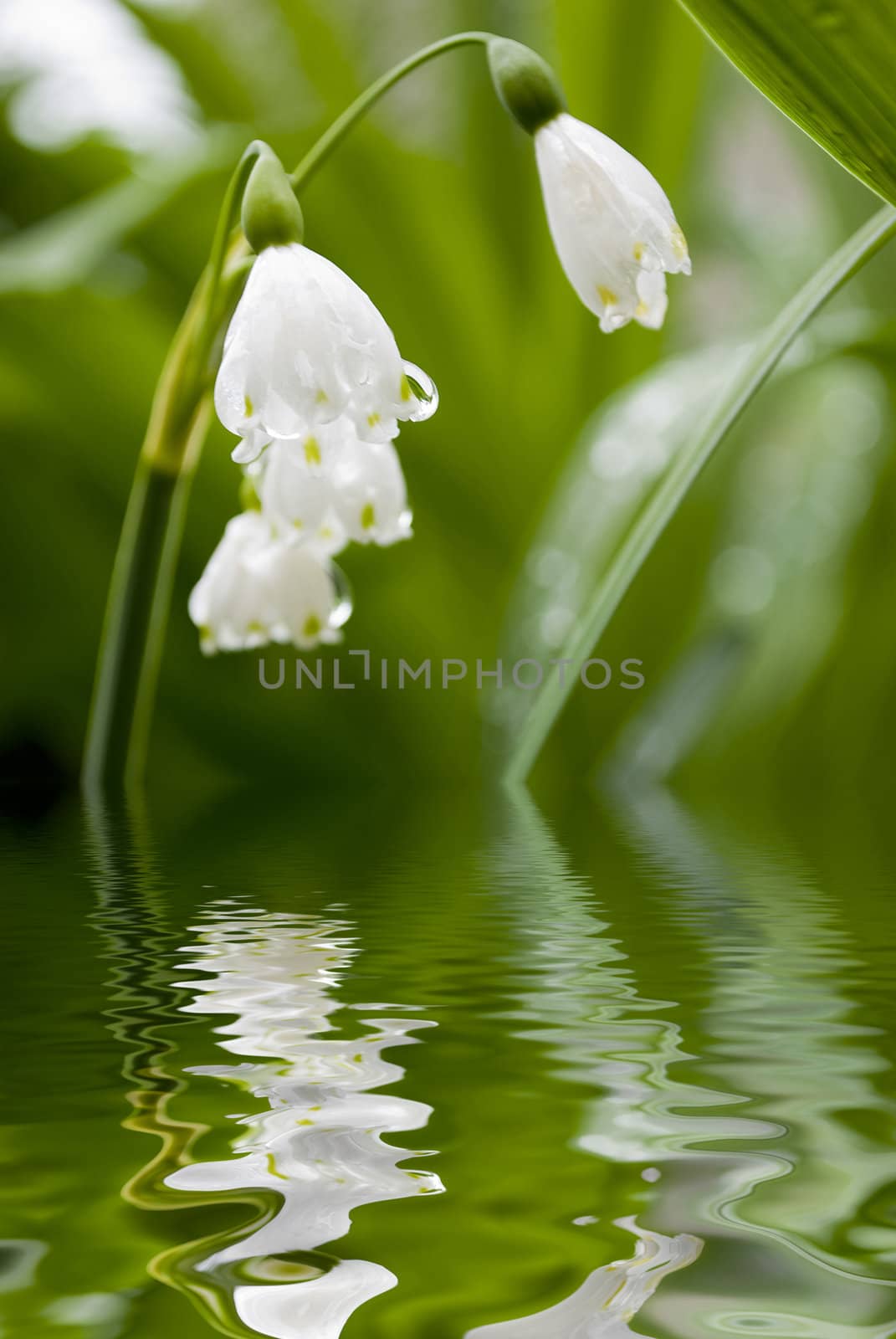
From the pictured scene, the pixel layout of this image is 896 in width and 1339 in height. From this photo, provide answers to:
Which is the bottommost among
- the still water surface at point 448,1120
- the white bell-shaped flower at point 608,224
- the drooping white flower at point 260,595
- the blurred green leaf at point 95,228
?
the still water surface at point 448,1120

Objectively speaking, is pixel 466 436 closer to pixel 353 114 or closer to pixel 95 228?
pixel 95 228

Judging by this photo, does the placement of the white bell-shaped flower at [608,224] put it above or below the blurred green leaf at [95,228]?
below

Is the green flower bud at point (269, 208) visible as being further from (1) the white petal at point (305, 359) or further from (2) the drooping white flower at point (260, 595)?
(2) the drooping white flower at point (260, 595)

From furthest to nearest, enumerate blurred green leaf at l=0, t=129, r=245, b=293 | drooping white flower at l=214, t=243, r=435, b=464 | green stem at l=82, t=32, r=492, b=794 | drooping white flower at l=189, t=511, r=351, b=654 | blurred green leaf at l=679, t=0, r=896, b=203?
blurred green leaf at l=0, t=129, r=245, b=293
drooping white flower at l=189, t=511, r=351, b=654
green stem at l=82, t=32, r=492, b=794
drooping white flower at l=214, t=243, r=435, b=464
blurred green leaf at l=679, t=0, r=896, b=203

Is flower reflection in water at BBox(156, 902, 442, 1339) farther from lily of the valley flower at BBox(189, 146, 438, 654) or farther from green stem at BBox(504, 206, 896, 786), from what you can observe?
green stem at BBox(504, 206, 896, 786)

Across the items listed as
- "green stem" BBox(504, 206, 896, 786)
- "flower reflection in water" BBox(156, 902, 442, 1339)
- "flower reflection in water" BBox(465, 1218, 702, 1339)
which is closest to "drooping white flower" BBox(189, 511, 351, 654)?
"green stem" BBox(504, 206, 896, 786)

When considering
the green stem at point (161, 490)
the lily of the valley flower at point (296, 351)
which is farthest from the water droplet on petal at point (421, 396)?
the green stem at point (161, 490)
